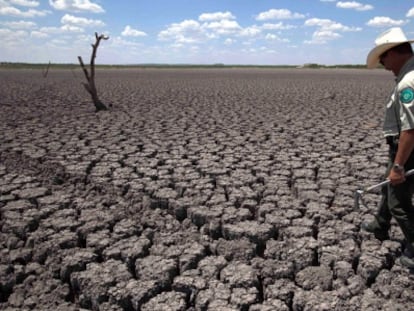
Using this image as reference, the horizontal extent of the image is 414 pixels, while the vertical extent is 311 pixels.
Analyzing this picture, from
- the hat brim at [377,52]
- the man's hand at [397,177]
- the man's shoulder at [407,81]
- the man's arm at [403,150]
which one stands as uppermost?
the hat brim at [377,52]

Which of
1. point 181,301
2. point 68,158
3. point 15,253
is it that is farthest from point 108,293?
point 68,158

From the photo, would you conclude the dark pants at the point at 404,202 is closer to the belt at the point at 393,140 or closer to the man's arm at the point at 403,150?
the belt at the point at 393,140

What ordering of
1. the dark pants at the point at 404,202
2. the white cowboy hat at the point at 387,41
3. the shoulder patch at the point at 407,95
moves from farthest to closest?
the dark pants at the point at 404,202 → the white cowboy hat at the point at 387,41 → the shoulder patch at the point at 407,95

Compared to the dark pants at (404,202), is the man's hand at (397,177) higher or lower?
higher

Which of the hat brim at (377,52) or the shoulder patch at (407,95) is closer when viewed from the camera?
the shoulder patch at (407,95)

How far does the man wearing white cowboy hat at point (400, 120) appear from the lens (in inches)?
83.3

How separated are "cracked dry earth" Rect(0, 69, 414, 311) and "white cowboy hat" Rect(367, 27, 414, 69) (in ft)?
4.34

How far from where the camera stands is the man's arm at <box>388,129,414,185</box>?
2.15m

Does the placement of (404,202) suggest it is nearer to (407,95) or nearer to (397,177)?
(397,177)

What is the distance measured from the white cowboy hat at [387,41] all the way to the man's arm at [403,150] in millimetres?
491

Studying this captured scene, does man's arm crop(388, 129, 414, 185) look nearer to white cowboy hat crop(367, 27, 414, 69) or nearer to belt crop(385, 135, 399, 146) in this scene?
belt crop(385, 135, 399, 146)

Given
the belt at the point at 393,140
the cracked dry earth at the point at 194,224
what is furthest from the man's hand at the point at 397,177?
the cracked dry earth at the point at 194,224

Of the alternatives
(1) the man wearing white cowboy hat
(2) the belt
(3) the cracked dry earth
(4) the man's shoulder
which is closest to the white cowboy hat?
(1) the man wearing white cowboy hat

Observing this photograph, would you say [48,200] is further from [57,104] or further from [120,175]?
[57,104]
